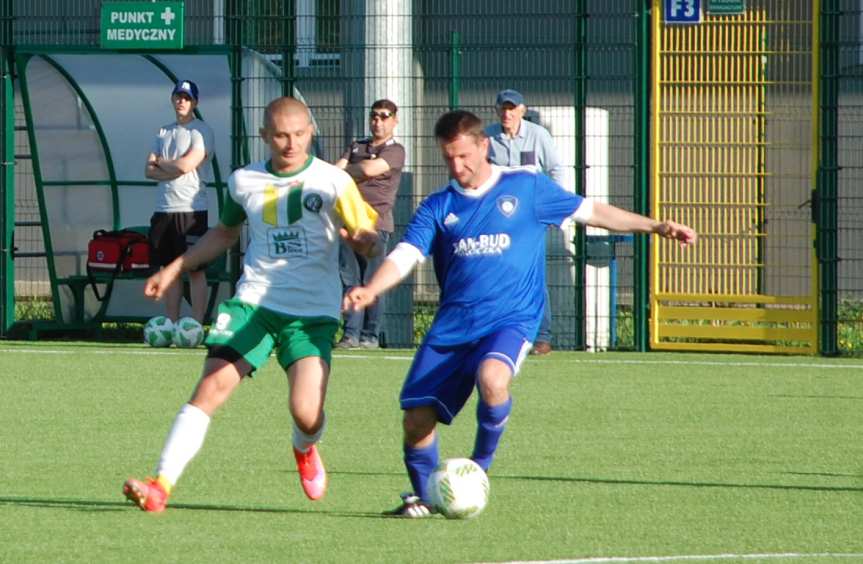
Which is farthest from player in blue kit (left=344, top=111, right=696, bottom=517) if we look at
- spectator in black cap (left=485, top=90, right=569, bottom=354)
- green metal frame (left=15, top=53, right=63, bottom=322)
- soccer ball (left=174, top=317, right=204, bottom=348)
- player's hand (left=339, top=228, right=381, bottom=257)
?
green metal frame (left=15, top=53, right=63, bottom=322)

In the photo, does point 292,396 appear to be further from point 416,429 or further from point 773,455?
point 773,455

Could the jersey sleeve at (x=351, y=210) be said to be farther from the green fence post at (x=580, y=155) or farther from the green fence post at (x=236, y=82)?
the green fence post at (x=236, y=82)

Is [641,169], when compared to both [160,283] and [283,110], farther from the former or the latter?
[160,283]

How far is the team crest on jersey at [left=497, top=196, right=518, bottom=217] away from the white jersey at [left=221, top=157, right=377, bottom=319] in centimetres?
54

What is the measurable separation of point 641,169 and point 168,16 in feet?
14.0

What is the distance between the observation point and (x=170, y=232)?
15148 mm

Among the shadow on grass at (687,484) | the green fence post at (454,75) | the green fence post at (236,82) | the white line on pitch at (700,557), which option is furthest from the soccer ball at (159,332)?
the white line on pitch at (700,557)

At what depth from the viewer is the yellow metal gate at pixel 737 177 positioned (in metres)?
14.9

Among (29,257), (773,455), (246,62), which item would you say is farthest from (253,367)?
(29,257)

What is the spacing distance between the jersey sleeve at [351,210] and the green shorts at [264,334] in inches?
16.5

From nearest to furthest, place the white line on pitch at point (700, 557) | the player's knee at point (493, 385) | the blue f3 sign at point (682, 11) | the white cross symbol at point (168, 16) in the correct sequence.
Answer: the white line on pitch at point (700, 557) < the player's knee at point (493, 385) < the blue f3 sign at point (682, 11) < the white cross symbol at point (168, 16)

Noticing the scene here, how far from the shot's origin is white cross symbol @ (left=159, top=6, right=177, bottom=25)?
15797mm

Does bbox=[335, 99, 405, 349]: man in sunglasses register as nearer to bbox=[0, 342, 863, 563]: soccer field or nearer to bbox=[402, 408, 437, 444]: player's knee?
bbox=[0, 342, 863, 563]: soccer field

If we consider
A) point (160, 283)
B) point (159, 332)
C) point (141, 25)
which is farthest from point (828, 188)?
point (160, 283)
